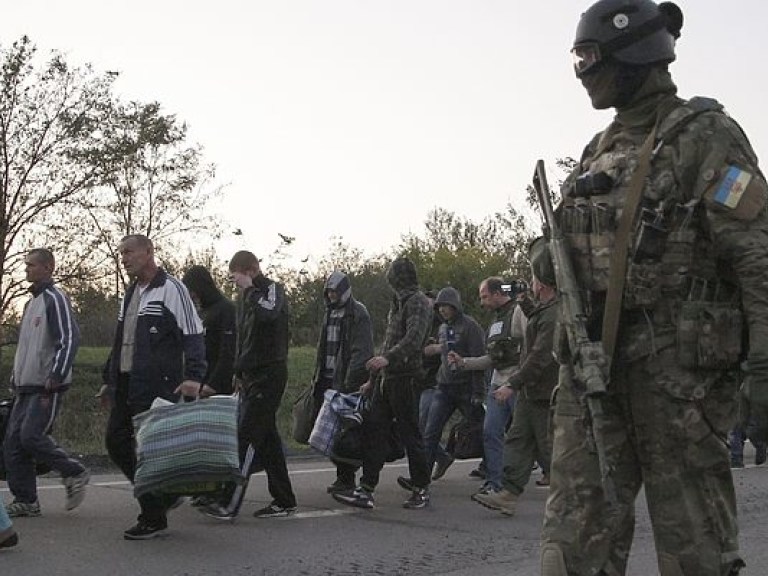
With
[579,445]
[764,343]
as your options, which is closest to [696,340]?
[764,343]

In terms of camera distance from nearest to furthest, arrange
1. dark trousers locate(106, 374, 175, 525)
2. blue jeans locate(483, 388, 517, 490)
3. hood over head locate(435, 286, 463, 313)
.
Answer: dark trousers locate(106, 374, 175, 525) < blue jeans locate(483, 388, 517, 490) < hood over head locate(435, 286, 463, 313)

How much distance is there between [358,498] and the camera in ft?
29.1

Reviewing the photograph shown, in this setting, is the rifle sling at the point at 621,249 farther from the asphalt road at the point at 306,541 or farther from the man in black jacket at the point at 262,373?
the man in black jacket at the point at 262,373

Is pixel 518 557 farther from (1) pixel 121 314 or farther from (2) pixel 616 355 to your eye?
(2) pixel 616 355

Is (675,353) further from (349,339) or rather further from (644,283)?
(349,339)

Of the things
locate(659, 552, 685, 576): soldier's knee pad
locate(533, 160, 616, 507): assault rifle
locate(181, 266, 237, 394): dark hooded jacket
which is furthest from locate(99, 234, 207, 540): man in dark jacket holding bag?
locate(659, 552, 685, 576): soldier's knee pad

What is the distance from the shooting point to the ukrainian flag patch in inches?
145

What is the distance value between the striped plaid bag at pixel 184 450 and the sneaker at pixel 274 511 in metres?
1.15

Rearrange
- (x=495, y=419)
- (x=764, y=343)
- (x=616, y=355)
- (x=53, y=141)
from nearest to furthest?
(x=764, y=343), (x=616, y=355), (x=495, y=419), (x=53, y=141)

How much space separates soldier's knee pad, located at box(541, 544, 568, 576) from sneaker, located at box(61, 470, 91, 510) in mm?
4917

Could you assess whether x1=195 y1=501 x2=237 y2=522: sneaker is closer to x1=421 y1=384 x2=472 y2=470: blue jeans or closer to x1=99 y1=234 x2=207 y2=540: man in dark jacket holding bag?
x1=99 y1=234 x2=207 y2=540: man in dark jacket holding bag

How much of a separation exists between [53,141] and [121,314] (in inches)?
843

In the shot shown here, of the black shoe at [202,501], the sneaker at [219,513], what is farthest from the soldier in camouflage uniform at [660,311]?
the black shoe at [202,501]

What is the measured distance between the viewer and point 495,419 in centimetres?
1002
